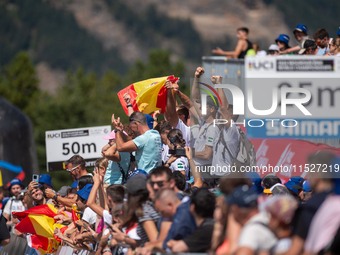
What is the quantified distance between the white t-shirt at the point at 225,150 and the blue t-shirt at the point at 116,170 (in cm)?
134

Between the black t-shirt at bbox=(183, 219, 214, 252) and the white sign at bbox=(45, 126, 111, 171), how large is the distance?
7.24m

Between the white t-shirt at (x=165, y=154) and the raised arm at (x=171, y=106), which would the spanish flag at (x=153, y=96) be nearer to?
the raised arm at (x=171, y=106)

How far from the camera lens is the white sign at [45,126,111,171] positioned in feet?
37.6

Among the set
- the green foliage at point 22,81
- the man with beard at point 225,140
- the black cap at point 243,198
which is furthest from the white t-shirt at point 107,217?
the green foliage at point 22,81

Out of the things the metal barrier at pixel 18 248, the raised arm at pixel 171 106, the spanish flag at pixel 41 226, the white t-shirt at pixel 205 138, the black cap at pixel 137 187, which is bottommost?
the metal barrier at pixel 18 248

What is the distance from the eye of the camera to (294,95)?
5.70 meters

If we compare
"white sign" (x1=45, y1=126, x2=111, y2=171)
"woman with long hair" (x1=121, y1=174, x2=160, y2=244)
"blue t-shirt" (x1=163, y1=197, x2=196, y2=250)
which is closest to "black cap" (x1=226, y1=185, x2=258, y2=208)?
"blue t-shirt" (x1=163, y1=197, x2=196, y2=250)

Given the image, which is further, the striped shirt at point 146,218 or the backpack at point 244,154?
the backpack at point 244,154

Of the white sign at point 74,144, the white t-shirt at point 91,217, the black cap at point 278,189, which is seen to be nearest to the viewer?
the black cap at point 278,189

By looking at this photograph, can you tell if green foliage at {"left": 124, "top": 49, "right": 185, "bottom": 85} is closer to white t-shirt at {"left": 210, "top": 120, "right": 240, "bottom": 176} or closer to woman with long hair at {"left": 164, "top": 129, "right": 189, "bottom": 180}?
woman with long hair at {"left": 164, "top": 129, "right": 189, "bottom": 180}

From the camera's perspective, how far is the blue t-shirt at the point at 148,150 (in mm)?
6289

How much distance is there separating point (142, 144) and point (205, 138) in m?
0.85

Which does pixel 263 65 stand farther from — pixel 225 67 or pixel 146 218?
pixel 225 67

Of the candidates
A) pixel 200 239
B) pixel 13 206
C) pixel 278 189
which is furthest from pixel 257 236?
pixel 13 206
